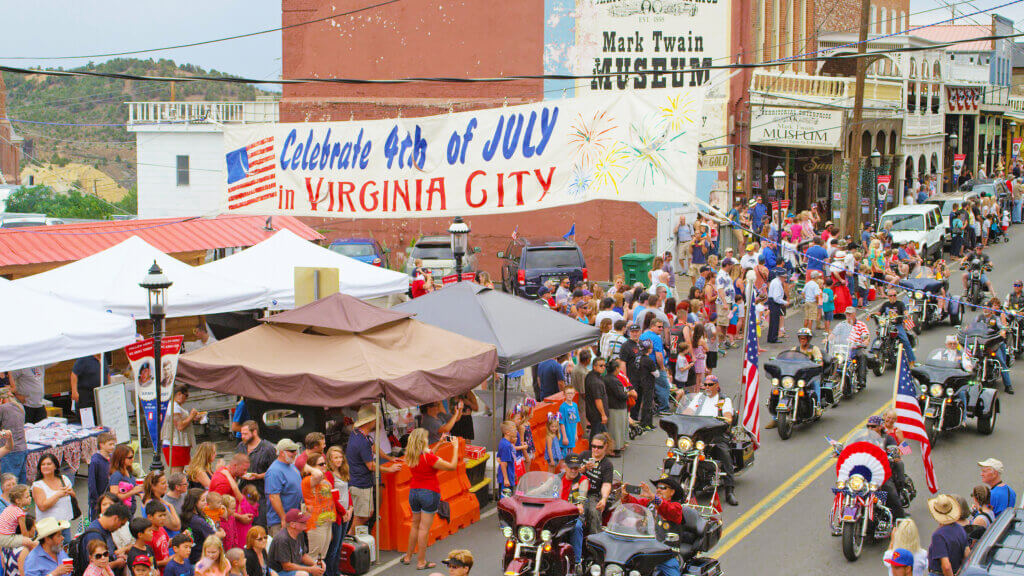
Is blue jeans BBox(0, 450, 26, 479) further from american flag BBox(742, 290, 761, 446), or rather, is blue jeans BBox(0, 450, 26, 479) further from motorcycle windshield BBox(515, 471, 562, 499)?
american flag BBox(742, 290, 761, 446)

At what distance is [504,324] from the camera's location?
14969 mm

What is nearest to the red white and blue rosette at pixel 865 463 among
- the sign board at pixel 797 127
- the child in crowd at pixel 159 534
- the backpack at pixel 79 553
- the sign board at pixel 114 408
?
the child in crowd at pixel 159 534

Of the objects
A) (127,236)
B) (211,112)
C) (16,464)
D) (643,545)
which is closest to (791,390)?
(643,545)

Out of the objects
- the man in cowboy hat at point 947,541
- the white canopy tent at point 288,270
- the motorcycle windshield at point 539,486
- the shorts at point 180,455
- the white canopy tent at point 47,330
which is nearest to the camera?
the man in cowboy hat at point 947,541

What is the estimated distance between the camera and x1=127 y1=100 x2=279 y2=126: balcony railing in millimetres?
43562

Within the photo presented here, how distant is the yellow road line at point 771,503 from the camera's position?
12.7 m

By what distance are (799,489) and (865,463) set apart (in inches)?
95.5

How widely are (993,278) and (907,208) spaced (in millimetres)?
3853

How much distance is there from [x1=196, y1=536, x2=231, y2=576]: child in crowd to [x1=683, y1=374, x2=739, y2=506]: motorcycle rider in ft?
22.0

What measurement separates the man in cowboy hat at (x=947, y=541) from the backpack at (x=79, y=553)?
24.8ft

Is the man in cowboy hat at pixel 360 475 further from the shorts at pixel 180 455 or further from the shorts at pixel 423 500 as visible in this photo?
the shorts at pixel 180 455

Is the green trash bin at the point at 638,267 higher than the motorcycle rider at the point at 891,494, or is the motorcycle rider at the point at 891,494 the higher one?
the green trash bin at the point at 638,267

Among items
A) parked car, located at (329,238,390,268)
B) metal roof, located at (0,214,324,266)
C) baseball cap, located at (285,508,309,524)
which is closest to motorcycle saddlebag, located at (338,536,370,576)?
baseball cap, located at (285,508,309,524)

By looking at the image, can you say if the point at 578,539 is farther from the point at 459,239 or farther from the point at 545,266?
the point at 545,266
